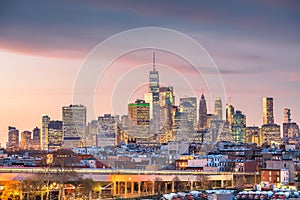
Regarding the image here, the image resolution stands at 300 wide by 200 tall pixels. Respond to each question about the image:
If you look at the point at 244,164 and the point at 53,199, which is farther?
the point at 244,164

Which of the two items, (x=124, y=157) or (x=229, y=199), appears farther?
(x=124, y=157)

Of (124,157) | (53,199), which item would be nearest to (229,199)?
(53,199)

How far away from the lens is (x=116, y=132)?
10150 cm

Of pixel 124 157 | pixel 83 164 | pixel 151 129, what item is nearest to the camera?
pixel 83 164

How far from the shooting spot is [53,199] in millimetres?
32500

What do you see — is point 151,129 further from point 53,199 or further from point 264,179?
point 53,199

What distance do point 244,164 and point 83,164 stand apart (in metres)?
9.15

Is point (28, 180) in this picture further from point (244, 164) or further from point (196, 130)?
point (196, 130)

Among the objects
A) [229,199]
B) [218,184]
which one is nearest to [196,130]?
[218,184]

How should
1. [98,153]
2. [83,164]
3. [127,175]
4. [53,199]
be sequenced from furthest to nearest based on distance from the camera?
[98,153] < [83,164] < [127,175] < [53,199]

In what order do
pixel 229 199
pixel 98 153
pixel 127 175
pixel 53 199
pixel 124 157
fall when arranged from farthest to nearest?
1. pixel 98 153
2. pixel 124 157
3. pixel 127 175
4. pixel 53 199
5. pixel 229 199

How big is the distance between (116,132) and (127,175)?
59.2 m

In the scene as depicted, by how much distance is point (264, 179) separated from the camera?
4422 cm

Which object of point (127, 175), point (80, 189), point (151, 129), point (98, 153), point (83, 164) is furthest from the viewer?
point (151, 129)
